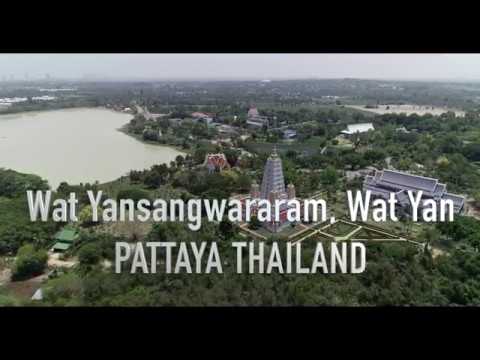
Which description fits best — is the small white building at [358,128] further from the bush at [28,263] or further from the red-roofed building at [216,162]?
the bush at [28,263]

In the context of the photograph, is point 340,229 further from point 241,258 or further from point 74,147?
point 74,147

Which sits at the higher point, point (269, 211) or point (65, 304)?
point (269, 211)

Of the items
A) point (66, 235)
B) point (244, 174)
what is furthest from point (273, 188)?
point (66, 235)
